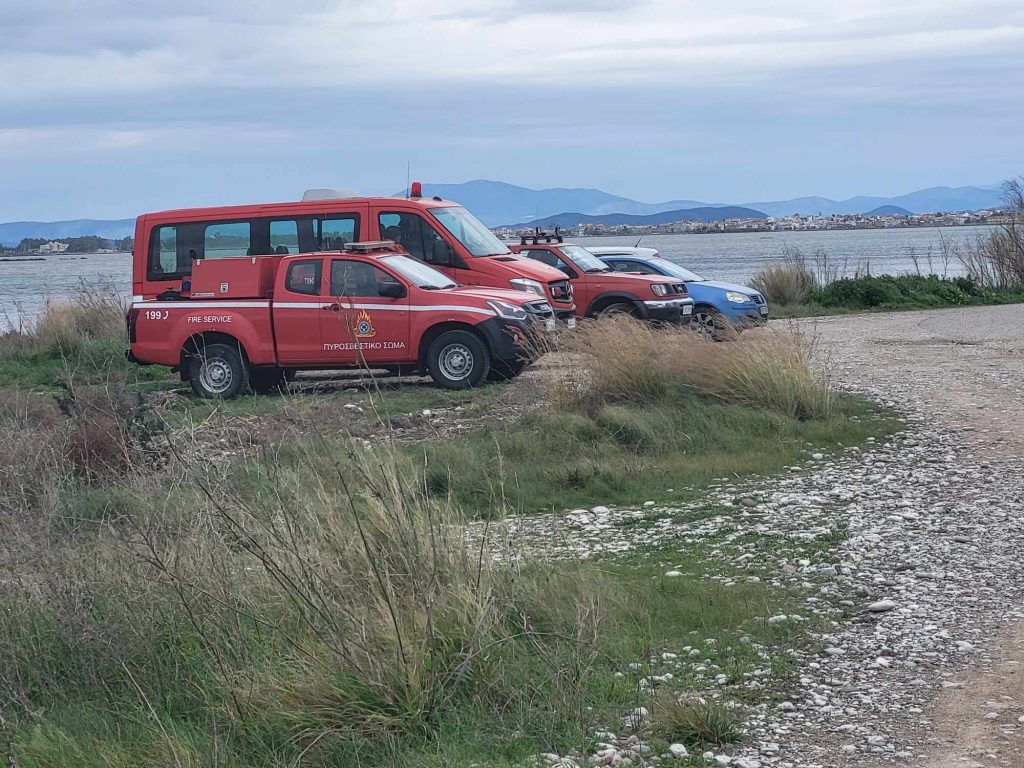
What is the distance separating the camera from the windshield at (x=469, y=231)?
56.9 feet

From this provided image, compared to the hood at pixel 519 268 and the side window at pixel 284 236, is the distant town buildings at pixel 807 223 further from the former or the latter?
the side window at pixel 284 236

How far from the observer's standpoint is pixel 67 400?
11211 mm

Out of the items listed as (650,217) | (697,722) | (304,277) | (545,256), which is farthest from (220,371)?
(650,217)

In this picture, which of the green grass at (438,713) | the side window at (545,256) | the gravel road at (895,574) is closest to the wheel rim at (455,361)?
the gravel road at (895,574)

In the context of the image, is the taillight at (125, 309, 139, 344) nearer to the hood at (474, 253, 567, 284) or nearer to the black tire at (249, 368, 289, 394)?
the black tire at (249, 368, 289, 394)

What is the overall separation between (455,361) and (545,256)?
6177 millimetres

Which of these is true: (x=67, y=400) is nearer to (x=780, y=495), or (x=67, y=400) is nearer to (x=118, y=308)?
(x=780, y=495)

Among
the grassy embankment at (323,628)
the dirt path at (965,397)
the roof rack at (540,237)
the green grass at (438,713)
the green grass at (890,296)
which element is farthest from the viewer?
the green grass at (890,296)

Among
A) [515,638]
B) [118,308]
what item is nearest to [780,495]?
[515,638]

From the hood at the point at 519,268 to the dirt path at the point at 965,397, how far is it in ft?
12.1

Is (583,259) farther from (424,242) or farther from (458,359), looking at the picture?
(458,359)

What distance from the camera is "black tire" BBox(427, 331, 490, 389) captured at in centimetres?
1491

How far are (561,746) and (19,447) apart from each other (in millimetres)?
5030

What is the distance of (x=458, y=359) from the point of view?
15.0 m
